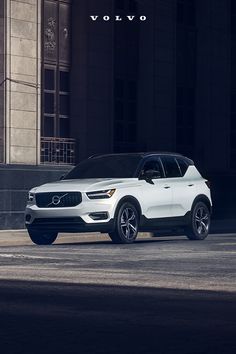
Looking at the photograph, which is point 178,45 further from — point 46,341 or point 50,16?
point 46,341

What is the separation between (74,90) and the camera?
1415 inches

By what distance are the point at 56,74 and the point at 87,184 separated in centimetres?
1236

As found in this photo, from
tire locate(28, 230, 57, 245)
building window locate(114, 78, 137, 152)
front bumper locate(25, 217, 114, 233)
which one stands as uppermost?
building window locate(114, 78, 137, 152)

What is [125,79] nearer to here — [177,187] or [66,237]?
[66,237]

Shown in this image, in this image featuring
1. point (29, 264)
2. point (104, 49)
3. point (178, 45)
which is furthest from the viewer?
point (178, 45)

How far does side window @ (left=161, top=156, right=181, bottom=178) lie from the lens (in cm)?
2539

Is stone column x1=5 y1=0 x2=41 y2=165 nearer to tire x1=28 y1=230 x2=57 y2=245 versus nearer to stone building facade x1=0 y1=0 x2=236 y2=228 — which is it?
stone building facade x1=0 y1=0 x2=236 y2=228

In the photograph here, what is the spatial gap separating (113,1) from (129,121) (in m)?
3.69

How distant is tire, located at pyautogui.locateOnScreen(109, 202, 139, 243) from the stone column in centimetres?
913

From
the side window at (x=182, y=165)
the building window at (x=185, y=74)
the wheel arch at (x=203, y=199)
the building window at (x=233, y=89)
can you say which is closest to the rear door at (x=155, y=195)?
the side window at (x=182, y=165)

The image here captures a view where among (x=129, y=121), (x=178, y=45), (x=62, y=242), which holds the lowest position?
(x=62, y=242)

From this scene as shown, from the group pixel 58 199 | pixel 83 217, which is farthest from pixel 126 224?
pixel 58 199

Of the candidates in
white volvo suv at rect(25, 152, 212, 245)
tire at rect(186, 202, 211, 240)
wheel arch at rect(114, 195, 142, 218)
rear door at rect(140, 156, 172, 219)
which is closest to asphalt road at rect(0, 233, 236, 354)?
white volvo suv at rect(25, 152, 212, 245)

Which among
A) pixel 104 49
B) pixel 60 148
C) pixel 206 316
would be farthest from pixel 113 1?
pixel 206 316
